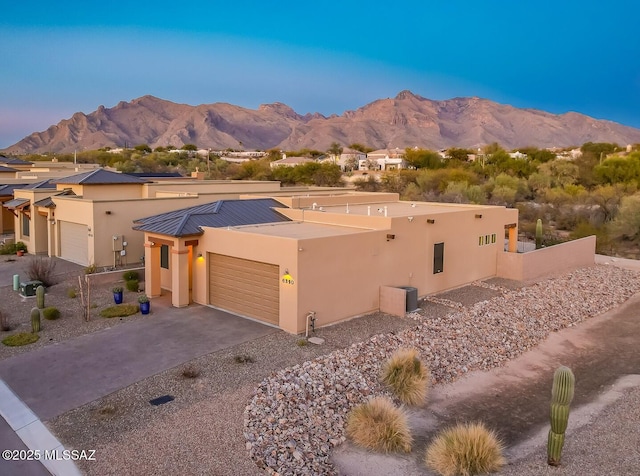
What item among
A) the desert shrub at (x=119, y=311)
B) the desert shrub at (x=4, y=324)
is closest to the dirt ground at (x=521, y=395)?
the desert shrub at (x=119, y=311)

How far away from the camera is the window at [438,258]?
779 inches

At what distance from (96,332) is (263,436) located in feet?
23.8

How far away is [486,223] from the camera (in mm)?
22922

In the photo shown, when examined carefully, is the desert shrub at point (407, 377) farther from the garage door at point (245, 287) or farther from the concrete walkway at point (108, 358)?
the garage door at point (245, 287)

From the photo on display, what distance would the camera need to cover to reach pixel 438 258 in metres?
20.0

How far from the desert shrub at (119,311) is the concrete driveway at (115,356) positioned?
680 millimetres

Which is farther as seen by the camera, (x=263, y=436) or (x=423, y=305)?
(x=423, y=305)

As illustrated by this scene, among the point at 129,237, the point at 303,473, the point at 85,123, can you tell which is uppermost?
the point at 85,123

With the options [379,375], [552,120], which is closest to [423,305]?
[379,375]

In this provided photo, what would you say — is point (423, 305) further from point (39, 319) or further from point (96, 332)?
point (39, 319)

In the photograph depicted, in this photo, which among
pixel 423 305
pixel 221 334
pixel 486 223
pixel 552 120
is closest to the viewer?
pixel 221 334

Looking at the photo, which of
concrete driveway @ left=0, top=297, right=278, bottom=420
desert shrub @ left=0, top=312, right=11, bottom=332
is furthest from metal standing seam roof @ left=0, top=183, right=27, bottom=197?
concrete driveway @ left=0, top=297, right=278, bottom=420

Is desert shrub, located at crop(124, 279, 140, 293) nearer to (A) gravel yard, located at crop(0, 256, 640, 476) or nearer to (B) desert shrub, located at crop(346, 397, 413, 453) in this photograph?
(A) gravel yard, located at crop(0, 256, 640, 476)

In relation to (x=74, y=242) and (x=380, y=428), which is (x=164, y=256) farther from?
(x=380, y=428)
